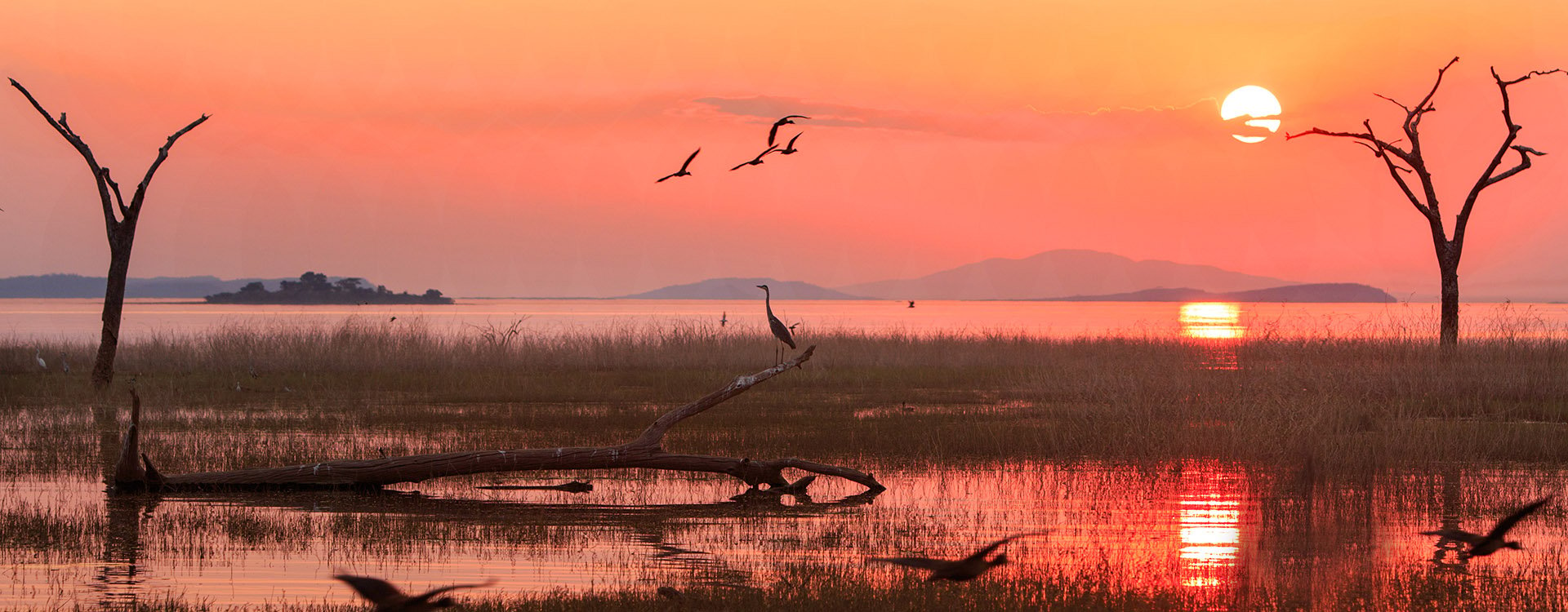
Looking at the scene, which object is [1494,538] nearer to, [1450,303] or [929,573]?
[929,573]

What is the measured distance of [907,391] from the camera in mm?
23625

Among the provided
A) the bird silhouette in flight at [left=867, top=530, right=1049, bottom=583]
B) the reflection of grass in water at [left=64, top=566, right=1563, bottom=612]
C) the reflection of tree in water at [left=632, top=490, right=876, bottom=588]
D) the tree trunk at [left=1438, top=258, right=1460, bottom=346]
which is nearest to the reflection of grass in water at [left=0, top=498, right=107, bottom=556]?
the reflection of grass in water at [left=64, top=566, right=1563, bottom=612]

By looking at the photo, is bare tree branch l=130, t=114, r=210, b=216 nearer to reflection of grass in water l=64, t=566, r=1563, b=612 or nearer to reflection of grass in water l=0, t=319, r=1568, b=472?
reflection of grass in water l=0, t=319, r=1568, b=472

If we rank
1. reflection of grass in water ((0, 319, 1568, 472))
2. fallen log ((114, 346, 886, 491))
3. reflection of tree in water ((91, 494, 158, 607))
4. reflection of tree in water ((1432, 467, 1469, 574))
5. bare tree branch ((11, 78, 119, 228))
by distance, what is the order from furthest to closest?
bare tree branch ((11, 78, 119, 228)) → reflection of grass in water ((0, 319, 1568, 472)) → fallen log ((114, 346, 886, 491)) → reflection of tree in water ((1432, 467, 1469, 574)) → reflection of tree in water ((91, 494, 158, 607))

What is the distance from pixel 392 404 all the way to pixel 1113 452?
12313 millimetres

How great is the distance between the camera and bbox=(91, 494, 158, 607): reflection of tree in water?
800 cm

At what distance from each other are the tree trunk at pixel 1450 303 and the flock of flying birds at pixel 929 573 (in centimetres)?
1894

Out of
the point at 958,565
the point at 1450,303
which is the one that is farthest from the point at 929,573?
the point at 1450,303

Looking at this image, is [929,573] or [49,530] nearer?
[929,573]

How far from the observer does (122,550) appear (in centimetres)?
928

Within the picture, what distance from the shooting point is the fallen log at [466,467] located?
38.0 feet

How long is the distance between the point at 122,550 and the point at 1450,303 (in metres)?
27.3

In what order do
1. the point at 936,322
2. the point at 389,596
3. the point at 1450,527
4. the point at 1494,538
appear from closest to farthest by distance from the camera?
the point at 389,596 < the point at 1494,538 < the point at 1450,527 < the point at 936,322

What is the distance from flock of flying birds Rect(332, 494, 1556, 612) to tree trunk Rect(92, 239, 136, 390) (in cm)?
1728
